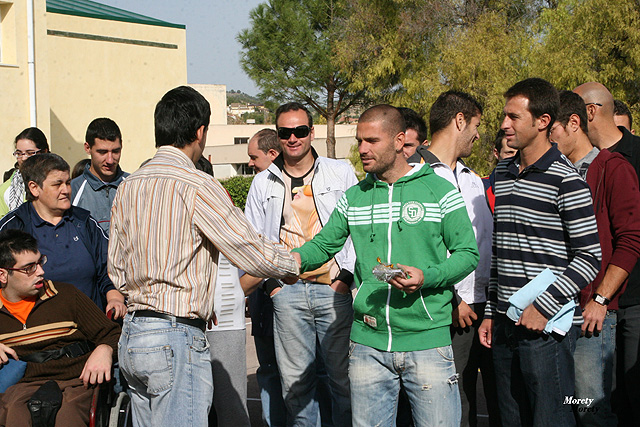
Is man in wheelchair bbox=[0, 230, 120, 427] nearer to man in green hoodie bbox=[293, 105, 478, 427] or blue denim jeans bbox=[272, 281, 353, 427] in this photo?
blue denim jeans bbox=[272, 281, 353, 427]

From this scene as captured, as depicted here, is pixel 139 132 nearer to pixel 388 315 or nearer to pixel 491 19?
pixel 491 19

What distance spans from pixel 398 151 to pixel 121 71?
73.8 ft

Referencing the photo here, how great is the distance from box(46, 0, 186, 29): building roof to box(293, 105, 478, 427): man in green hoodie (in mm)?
21820

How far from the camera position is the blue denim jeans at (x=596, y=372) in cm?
412

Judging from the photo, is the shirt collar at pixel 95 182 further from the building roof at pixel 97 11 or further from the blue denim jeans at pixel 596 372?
the building roof at pixel 97 11

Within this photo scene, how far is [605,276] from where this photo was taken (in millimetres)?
3902

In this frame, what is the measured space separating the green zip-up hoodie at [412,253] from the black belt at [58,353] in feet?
6.44

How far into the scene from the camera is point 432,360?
3441mm

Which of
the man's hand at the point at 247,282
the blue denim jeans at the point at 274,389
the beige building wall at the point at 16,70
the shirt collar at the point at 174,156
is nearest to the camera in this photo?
the shirt collar at the point at 174,156

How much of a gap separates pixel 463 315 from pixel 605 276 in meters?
0.86

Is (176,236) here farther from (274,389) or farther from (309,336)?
(274,389)

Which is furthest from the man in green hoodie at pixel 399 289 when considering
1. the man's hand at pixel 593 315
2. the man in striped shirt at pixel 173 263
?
the man's hand at pixel 593 315

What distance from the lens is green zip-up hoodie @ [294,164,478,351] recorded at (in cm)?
345

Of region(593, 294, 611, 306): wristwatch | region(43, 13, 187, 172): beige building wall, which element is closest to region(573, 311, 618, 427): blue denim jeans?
region(593, 294, 611, 306): wristwatch
